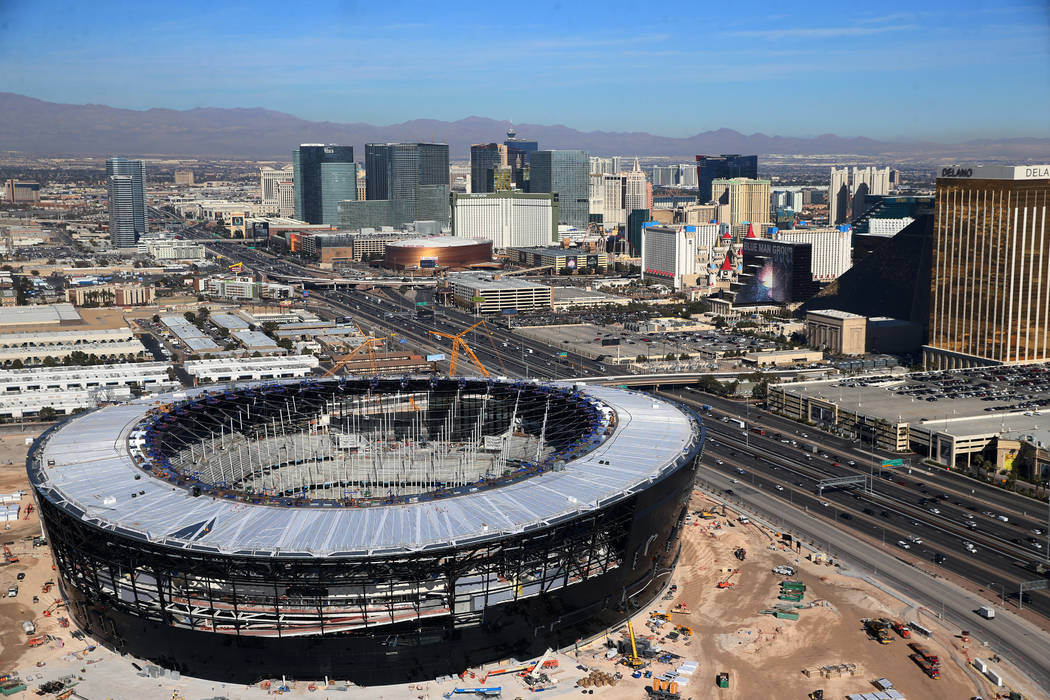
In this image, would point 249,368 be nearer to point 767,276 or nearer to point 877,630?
point 877,630

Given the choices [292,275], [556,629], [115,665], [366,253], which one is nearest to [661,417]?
[556,629]

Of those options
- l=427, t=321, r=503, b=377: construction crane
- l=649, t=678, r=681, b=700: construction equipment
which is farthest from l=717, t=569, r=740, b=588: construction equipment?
l=427, t=321, r=503, b=377: construction crane

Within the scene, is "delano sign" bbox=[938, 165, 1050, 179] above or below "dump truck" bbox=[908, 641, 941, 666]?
above

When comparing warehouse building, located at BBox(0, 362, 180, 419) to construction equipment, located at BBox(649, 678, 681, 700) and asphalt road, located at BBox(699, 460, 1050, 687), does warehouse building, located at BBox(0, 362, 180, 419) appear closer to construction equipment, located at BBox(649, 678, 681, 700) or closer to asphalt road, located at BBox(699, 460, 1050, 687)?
asphalt road, located at BBox(699, 460, 1050, 687)

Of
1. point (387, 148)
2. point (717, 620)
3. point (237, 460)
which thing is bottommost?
point (717, 620)

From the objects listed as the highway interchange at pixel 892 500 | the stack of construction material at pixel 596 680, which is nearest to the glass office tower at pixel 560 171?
the highway interchange at pixel 892 500

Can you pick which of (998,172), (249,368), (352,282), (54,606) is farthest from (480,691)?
(352,282)

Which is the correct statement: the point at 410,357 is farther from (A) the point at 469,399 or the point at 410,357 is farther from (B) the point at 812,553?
(B) the point at 812,553

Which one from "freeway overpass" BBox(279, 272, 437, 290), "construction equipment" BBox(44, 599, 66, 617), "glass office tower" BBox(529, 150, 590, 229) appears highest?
"glass office tower" BBox(529, 150, 590, 229)
